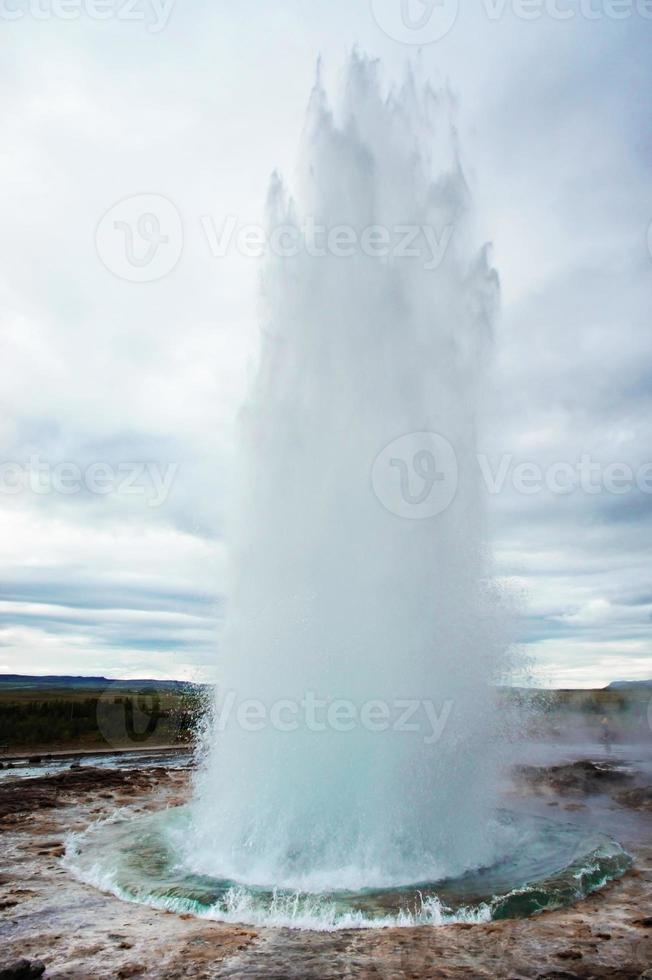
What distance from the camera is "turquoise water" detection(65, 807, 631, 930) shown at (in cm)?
980

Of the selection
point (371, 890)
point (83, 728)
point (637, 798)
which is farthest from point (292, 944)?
point (83, 728)

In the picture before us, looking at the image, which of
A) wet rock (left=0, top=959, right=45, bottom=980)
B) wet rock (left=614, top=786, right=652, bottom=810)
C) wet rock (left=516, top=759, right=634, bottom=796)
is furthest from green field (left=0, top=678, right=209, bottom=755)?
wet rock (left=0, top=959, right=45, bottom=980)

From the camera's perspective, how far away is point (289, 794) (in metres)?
12.8

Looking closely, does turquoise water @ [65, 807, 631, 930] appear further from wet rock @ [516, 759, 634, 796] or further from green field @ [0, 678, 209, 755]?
green field @ [0, 678, 209, 755]

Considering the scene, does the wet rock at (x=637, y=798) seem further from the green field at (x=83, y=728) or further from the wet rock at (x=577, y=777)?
the green field at (x=83, y=728)

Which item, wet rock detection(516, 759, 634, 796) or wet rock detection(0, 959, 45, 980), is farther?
wet rock detection(516, 759, 634, 796)

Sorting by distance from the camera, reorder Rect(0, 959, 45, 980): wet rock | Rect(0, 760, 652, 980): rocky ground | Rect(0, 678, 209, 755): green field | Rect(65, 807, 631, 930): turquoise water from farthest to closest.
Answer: Rect(0, 678, 209, 755): green field < Rect(65, 807, 631, 930): turquoise water < Rect(0, 760, 652, 980): rocky ground < Rect(0, 959, 45, 980): wet rock

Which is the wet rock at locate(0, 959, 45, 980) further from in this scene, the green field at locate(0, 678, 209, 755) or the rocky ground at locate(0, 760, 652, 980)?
the green field at locate(0, 678, 209, 755)

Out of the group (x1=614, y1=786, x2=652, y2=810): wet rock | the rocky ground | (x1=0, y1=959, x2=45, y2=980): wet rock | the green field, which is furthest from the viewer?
the green field

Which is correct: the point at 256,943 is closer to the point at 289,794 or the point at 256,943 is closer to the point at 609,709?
the point at 289,794

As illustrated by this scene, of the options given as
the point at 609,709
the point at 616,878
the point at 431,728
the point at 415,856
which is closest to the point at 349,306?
the point at 431,728

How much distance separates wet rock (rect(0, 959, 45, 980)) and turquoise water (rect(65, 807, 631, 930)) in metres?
2.72

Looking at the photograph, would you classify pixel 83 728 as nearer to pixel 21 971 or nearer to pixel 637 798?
pixel 637 798

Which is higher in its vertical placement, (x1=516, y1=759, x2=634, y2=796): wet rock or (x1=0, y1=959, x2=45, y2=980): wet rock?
(x1=516, y1=759, x2=634, y2=796): wet rock
